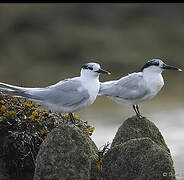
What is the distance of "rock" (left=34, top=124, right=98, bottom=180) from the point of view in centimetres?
502

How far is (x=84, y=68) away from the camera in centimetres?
558

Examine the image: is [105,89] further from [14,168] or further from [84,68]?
[14,168]

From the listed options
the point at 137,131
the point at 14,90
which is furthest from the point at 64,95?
the point at 137,131

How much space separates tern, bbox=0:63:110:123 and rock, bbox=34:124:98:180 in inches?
16.1

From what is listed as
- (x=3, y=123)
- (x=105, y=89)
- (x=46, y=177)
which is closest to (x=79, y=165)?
(x=46, y=177)

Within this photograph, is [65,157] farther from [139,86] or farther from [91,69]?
[139,86]

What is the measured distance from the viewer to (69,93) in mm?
5535

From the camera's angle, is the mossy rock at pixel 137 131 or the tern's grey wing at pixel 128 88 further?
the tern's grey wing at pixel 128 88

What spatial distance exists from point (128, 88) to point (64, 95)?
3.56 feet

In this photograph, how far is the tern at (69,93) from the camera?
5.51 m

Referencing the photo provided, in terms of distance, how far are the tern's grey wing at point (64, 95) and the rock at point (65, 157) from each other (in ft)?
1.34

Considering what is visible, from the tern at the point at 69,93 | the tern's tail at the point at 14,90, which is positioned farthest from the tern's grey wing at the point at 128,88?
the tern's tail at the point at 14,90

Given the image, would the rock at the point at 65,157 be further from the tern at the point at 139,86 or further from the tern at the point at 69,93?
the tern at the point at 139,86

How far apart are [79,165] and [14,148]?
88 cm
